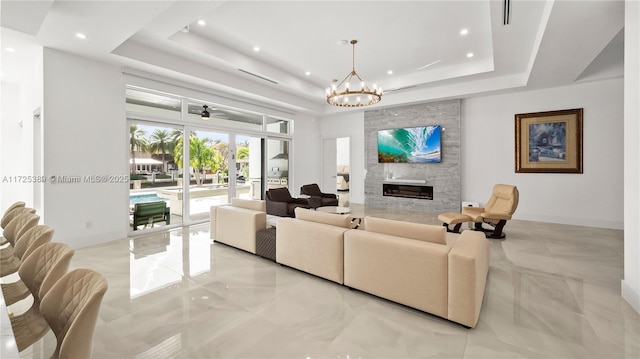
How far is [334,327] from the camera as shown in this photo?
236 cm

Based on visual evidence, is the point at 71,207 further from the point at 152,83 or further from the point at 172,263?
the point at 152,83

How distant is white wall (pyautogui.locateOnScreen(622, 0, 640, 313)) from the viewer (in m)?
2.62

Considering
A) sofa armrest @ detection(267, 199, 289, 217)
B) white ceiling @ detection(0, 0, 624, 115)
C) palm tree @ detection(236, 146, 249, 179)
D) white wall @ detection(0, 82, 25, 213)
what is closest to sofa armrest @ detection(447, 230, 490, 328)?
white ceiling @ detection(0, 0, 624, 115)

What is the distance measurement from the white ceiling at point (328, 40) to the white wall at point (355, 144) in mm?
2266

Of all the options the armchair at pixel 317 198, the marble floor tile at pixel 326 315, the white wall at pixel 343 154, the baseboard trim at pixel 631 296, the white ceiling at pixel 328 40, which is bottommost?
the marble floor tile at pixel 326 315

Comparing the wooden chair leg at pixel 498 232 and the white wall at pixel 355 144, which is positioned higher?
the white wall at pixel 355 144

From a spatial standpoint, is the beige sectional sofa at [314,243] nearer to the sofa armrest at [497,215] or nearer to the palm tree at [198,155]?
the sofa armrest at [497,215]

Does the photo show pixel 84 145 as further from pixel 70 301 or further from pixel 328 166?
pixel 328 166

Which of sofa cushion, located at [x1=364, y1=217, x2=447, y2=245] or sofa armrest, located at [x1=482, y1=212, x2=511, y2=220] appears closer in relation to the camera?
sofa cushion, located at [x1=364, y1=217, x2=447, y2=245]

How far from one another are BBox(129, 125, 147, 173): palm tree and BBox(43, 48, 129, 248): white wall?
233 mm

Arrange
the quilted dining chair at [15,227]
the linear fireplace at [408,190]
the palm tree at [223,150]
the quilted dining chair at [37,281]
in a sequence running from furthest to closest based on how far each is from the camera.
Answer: the linear fireplace at [408,190]
the palm tree at [223,150]
the quilted dining chair at [15,227]
the quilted dining chair at [37,281]

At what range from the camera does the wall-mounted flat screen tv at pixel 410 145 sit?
7648 mm

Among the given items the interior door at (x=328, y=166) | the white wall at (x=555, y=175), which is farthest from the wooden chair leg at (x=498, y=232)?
the interior door at (x=328, y=166)

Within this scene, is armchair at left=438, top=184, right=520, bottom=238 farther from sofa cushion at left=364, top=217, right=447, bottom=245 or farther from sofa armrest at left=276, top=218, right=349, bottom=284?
sofa armrest at left=276, top=218, right=349, bottom=284
